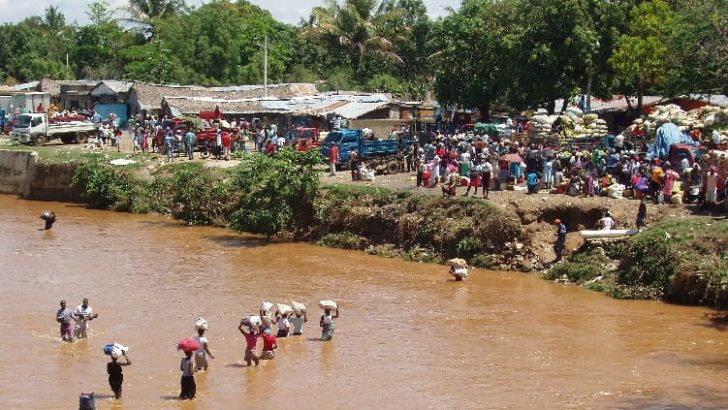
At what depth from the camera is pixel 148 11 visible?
220 ft

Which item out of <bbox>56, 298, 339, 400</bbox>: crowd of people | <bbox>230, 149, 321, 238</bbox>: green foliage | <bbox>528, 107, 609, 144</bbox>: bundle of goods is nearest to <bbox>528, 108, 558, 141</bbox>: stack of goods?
<bbox>528, 107, 609, 144</bbox>: bundle of goods

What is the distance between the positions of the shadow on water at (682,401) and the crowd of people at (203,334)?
6205 millimetres

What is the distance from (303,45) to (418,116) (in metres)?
26.8

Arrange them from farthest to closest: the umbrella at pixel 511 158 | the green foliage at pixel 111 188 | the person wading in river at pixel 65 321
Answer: the green foliage at pixel 111 188, the umbrella at pixel 511 158, the person wading in river at pixel 65 321

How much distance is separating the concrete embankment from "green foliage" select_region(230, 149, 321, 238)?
1035 centimetres

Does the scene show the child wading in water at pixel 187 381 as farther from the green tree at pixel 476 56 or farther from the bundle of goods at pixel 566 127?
the green tree at pixel 476 56

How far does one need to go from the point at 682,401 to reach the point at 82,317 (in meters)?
11.0

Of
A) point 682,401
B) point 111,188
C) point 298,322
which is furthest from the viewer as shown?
point 111,188

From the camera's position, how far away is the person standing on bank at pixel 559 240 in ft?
86.0

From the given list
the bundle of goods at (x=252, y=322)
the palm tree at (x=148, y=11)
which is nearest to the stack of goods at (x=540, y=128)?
the bundle of goods at (x=252, y=322)

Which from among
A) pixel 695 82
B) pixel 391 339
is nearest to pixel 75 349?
pixel 391 339

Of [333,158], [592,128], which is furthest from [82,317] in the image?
[592,128]

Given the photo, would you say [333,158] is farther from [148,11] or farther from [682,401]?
[148,11]

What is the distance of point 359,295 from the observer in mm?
24531
